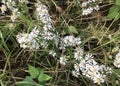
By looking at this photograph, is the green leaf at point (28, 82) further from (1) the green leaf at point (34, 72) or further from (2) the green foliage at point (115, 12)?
(2) the green foliage at point (115, 12)

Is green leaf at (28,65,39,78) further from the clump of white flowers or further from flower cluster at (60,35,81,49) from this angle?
the clump of white flowers

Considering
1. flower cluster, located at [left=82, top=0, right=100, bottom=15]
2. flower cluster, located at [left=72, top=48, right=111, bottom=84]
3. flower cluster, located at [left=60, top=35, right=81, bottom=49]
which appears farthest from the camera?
flower cluster, located at [left=82, top=0, right=100, bottom=15]

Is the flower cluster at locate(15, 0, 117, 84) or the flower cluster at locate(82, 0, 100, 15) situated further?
the flower cluster at locate(82, 0, 100, 15)

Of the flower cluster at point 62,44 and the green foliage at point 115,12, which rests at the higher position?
the green foliage at point 115,12

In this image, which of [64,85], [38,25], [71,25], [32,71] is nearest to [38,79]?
[32,71]

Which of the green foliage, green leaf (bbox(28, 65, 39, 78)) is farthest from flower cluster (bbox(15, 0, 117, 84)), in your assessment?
the green foliage

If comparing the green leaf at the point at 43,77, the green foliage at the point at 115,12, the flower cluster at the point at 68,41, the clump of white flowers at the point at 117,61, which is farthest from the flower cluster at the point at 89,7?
the green leaf at the point at 43,77

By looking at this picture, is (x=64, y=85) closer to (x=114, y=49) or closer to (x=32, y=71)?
(x=32, y=71)
